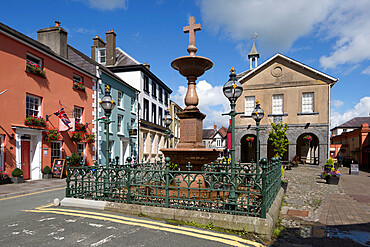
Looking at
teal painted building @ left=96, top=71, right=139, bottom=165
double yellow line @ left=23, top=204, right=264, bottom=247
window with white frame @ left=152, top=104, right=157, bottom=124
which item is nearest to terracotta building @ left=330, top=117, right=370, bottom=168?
window with white frame @ left=152, top=104, right=157, bottom=124

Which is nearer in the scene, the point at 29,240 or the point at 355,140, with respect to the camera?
the point at 29,240

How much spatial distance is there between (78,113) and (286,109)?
20229mm

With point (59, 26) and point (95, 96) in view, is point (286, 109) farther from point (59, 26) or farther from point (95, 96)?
point (59, 26)

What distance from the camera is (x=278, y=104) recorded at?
A: 26.4 metres

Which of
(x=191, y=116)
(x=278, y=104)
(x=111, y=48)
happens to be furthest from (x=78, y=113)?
(x=278, y=104)

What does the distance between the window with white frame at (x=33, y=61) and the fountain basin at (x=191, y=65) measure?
10989 millimetres

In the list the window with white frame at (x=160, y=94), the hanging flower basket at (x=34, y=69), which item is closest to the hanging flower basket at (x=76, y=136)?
the hanging flower basket at (x=34, y=69)

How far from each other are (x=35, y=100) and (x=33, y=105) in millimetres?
374

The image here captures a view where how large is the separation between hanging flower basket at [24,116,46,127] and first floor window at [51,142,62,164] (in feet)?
5.94

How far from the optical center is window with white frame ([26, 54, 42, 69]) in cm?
1447

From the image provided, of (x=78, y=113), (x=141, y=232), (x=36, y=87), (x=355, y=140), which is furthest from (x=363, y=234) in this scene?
(x=355, y=140)

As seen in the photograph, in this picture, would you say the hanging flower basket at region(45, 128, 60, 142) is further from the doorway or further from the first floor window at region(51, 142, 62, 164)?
the doorway

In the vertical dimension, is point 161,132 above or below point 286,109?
below

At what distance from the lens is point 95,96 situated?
66.0 ft
